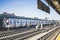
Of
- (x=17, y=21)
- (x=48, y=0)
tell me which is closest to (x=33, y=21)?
(x=17, y=21)

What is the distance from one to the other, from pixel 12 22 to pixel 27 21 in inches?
452

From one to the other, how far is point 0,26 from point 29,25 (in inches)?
608

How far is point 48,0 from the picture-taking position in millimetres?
8125

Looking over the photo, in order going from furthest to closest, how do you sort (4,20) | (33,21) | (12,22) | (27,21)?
(33,21) < (27,21) < (12,22) < (4,20)

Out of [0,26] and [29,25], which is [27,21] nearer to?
[29,25]

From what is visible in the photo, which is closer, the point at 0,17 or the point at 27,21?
the point at 0,17

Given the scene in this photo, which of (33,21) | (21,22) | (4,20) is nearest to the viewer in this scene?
(4,20)

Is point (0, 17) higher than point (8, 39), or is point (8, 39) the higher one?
point (0, 17)

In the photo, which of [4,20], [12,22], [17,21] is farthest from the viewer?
[17,21]

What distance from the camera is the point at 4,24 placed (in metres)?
34.2

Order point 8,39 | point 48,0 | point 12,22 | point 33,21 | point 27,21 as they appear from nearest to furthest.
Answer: point 48,0, point 8,39, point 12,22, point 27,21, point 33,21

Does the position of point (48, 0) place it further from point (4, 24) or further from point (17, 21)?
point (17, 21)

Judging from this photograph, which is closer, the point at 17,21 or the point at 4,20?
the point at 4,20

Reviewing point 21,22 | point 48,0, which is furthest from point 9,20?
point 48,0
